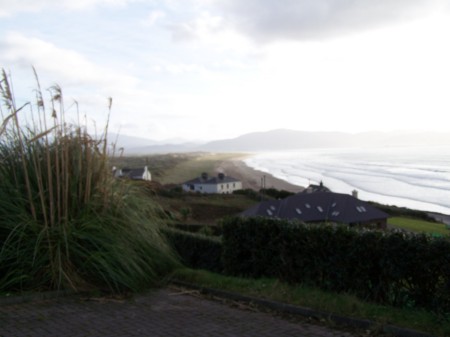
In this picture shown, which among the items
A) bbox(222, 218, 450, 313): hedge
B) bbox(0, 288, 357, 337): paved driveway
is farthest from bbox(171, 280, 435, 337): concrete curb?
bbox(222, 218, 450, 313): hedge

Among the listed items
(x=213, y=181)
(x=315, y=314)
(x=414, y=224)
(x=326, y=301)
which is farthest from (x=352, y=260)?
(x=213, y=181)

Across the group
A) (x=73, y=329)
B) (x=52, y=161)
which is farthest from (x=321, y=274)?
(x=52, y=161)

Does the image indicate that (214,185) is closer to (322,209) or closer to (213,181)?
(213,181)

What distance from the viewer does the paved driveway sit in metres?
4.90

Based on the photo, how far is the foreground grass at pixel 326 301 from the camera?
4973 millimetres

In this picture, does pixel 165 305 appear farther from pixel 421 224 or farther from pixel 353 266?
pixel 421 224

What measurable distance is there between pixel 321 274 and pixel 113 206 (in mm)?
3059

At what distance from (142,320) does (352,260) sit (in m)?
2.75

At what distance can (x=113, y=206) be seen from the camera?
7133 mm

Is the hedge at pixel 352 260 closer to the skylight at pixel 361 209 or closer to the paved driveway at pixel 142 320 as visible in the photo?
the paved driveway at pixel 142 320

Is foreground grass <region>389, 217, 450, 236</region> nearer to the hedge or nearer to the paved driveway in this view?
the hedge

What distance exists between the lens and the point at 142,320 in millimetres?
5340

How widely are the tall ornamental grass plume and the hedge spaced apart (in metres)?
1.45

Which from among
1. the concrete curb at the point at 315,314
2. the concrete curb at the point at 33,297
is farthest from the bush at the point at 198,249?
the concrete curb at the point at 33,297
